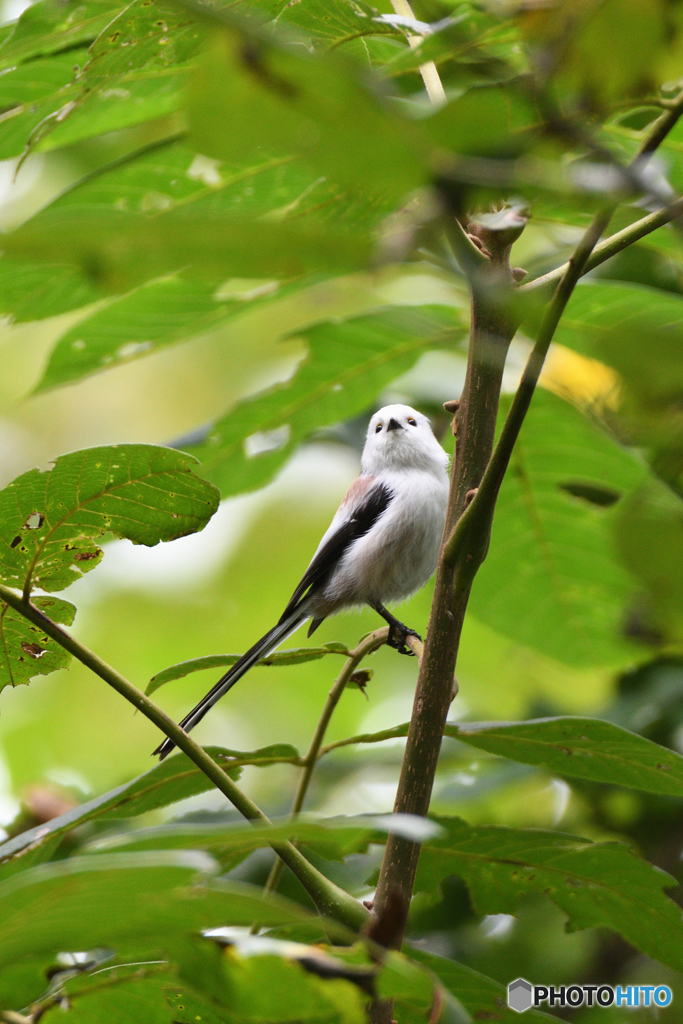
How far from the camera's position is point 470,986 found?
1.59 meters

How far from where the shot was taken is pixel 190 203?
201 centimetres

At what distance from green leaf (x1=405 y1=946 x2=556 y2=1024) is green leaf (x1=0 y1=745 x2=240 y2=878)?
51 cm

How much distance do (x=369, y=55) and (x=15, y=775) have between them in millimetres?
3434

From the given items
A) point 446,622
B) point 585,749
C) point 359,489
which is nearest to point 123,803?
point 446,622

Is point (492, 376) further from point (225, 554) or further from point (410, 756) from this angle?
point (225, 554)

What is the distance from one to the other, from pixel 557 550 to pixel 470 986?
124 cm

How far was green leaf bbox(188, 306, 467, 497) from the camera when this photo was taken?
2311mm

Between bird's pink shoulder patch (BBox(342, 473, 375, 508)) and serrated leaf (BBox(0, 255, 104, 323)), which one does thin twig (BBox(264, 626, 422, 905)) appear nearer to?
serrated leaf (BBox(0, 255, 104, 323))

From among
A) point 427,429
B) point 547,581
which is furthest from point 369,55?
point 427,429

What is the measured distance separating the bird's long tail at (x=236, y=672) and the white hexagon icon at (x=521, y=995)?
85cm

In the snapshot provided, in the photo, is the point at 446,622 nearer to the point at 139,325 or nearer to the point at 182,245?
the point at 182,245

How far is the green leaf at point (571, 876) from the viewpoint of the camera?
1.73 meters

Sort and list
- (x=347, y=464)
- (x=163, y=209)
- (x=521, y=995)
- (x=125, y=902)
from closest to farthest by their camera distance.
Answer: (x=125, y=902) → (x=521, y=995) → (x=163, y=209) → (x=347, y=464)

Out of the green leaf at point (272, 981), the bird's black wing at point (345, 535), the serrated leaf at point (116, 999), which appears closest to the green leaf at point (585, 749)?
the serrated leaf at point (116, 999)
